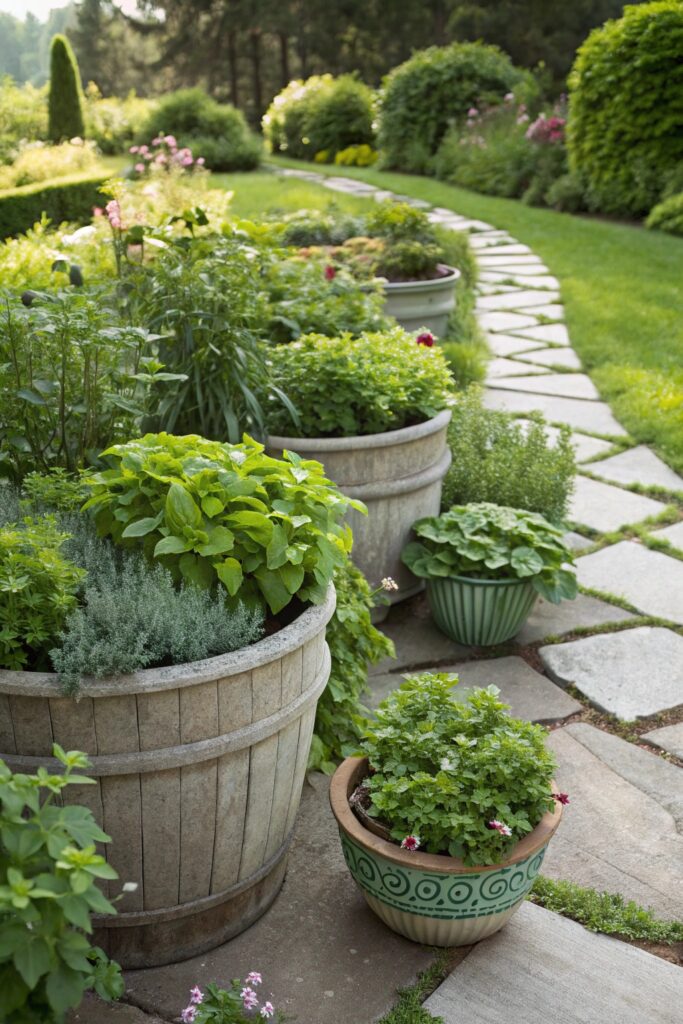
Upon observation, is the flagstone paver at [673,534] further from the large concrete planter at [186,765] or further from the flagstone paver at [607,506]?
the large concrete planter at [186,765]

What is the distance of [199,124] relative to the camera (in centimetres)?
1827

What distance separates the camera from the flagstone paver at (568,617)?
371cm

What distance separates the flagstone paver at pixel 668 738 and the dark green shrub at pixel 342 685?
884 mm

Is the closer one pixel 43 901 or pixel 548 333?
pixel 43 901

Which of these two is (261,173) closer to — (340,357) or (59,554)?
(340,357)

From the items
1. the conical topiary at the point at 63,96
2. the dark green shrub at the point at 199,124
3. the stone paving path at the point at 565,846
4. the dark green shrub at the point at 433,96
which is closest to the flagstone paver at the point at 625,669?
the stone paving path at the point at 565,846

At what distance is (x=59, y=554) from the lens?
2141 millimetres

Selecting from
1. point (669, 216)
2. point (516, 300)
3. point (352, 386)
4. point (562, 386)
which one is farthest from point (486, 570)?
point (669, 216)

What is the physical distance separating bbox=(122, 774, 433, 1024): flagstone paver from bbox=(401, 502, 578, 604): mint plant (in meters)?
1.28

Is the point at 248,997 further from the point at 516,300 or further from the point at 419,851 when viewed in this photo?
the point at 516,300

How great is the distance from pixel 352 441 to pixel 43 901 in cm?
211

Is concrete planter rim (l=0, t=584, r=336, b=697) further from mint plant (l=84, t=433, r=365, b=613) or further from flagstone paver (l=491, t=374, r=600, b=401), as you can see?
flagstone paver (l=491, t=374, r=600, b=401)

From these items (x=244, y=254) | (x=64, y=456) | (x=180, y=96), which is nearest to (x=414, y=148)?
(x=180, y=96)

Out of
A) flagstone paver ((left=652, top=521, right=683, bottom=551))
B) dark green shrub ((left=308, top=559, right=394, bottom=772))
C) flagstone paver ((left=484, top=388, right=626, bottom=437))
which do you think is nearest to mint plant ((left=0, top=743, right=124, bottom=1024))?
dark green shrub ((left=308, top=559, right=394, bottom=772))
